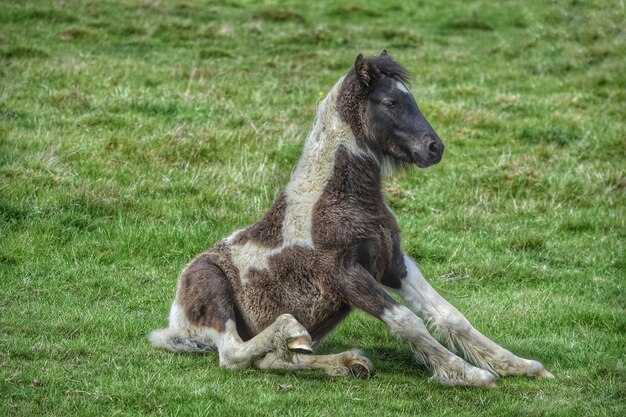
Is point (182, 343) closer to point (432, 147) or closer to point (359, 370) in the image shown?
→ point (359, 370)

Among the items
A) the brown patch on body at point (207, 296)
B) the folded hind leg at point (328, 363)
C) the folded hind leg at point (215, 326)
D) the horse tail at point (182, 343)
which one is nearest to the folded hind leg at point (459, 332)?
the folded hind leg at point (328, 363)

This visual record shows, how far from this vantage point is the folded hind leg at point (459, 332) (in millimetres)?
7465

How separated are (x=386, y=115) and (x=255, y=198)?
4579mm

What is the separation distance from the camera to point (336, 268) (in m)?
7.21

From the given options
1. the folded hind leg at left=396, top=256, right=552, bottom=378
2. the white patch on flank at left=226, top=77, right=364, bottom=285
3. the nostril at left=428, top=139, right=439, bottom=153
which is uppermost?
the nostril at left=428, top=139, right=439, bottom=153

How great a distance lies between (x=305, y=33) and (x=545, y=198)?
38.7 feet

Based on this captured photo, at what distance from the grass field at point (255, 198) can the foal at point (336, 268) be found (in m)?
0.25

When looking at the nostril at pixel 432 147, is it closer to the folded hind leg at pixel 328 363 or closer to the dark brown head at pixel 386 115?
the dark brown head at pixel 386 115

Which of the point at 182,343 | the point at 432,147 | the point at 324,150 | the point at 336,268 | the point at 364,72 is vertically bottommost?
the point at 182,343

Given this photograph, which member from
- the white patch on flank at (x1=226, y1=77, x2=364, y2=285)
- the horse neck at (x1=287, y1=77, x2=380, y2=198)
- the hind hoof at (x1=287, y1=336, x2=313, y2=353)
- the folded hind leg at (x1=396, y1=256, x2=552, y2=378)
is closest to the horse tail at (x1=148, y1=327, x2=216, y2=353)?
the white patch on flank at (x1=226, y1=77, x2=364, y2=285)

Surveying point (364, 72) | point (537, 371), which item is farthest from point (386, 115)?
point (537, 371)

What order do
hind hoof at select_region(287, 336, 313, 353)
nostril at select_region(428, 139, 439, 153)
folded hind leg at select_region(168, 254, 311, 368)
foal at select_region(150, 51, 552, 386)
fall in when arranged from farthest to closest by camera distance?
nostril at select_region(428, 139, 439, 153) < foal at select_region(150, 51, 552, 386) < folded hind leg at select_region(168, 254, 311, 368) < hind hoof at select_region(287, 336, 313, 353)

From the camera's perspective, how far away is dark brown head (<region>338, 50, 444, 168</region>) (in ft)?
24.4

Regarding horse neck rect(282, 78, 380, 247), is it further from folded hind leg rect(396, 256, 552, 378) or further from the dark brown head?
folded hind leg rect(396, 256, 552, 378)
